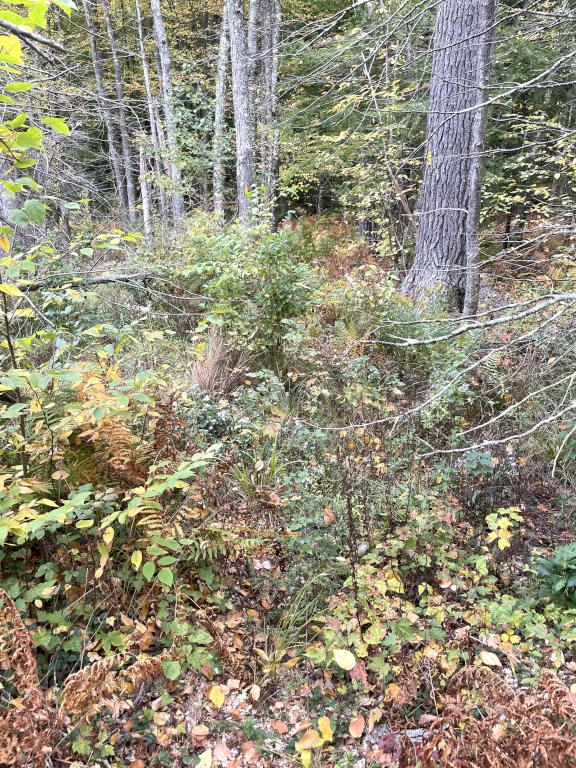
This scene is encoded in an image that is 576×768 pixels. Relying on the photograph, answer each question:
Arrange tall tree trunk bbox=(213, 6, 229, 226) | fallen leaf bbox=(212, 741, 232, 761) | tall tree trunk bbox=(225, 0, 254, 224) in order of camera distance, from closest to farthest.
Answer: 1. fallen leaf bbox=(212, 741, 232, 761)
2. tall tree trunk bbox=(225, 0, 254, 224)
3. tall tree trunk bbox=(213, 6, 229, 226)

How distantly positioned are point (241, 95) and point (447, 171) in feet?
14.5

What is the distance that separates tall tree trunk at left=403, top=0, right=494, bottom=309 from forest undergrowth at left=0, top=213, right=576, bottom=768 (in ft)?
7.17

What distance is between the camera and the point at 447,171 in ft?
18.6

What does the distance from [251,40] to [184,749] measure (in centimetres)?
1202

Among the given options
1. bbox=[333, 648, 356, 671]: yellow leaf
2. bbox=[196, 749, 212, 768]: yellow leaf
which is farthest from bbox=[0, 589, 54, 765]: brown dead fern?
bbox=[333, 648, 356, 671]: yellow leaf

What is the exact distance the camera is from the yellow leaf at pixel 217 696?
1920mm

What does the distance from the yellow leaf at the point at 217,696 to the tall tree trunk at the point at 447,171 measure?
15.2 ft

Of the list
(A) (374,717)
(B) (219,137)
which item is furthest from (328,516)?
(B) (219,137)

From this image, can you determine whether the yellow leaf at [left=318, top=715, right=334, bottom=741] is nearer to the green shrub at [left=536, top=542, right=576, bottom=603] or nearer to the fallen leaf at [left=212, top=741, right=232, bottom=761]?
the fallen leaf at [left=212, top=741, right=232, bottom=761]

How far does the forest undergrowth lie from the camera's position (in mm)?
1766

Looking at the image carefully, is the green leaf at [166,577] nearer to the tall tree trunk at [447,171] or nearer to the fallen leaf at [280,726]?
the fallen leaf at [280,726]

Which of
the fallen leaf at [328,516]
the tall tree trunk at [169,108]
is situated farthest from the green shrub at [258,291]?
the tall tree trunk at [169,108]

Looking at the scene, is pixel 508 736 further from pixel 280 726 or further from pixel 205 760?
pixel 205 760

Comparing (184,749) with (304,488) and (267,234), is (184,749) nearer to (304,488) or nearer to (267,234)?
(304,488)
